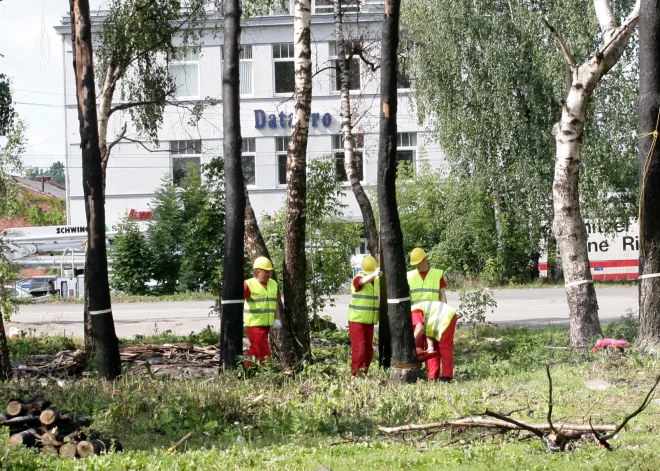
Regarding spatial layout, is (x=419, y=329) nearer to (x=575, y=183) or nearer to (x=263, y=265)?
(x=263, y=265)

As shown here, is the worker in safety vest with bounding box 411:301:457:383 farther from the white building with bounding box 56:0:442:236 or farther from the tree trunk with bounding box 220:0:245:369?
the white building with bounding box 56:0:442:236

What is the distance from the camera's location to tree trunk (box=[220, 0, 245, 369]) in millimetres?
11391

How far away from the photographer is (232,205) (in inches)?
455

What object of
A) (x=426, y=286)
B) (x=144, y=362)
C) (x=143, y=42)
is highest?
(x=143, y=42)

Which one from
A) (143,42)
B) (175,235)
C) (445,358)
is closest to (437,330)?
(445,358)

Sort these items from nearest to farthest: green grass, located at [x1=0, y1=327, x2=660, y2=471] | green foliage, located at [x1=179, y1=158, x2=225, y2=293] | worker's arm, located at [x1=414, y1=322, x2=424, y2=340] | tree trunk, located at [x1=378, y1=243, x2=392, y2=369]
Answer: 1. green grass, located at [x1=0, y1=327, x2=660, y2=471]
2. worker's arm, located at [x1=414, y1=322, x2=424, y2=340]
3. tree trunk, located at [x1=378, y1=243, x2=392, y2=369]
4. green foliage, located at [x1=179, y1=158, x2=225, y2=293]

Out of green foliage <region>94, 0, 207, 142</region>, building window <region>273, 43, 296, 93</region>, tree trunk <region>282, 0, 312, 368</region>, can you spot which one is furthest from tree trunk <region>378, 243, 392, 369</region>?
building window <region>273, 43, 296, 93</region>

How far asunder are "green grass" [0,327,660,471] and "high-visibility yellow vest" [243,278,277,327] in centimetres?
108

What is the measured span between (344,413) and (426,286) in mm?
3426

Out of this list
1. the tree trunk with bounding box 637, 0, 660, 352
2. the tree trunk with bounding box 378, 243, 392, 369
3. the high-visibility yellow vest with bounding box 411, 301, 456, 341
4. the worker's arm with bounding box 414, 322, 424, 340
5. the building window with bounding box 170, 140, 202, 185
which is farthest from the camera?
the building window with bounding box 170, 140, 202, 185

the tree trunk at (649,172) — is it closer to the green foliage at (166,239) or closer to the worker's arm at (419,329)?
the worker's arm at (419,329)

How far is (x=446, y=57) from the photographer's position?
26.8 metres

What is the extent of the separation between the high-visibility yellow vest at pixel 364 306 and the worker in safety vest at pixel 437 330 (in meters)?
0.69

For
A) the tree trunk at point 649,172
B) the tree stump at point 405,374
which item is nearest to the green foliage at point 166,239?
the tree stump at point 405,374
